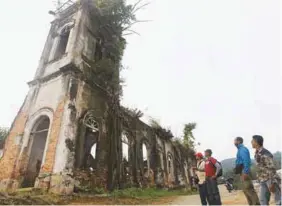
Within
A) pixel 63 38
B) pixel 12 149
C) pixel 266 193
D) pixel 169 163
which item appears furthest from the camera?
pixel 169 163

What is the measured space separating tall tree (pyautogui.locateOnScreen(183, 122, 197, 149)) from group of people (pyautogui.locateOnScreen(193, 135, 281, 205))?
1704cm

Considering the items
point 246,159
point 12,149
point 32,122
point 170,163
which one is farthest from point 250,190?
point 170,163

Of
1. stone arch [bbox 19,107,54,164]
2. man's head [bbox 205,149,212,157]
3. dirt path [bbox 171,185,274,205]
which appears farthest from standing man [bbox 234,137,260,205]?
stone arch [bbox 19,107,54,164]

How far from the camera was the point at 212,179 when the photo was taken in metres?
5.29

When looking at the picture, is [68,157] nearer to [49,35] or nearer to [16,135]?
[16,135]

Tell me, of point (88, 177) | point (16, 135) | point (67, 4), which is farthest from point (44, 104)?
point (67, 4)

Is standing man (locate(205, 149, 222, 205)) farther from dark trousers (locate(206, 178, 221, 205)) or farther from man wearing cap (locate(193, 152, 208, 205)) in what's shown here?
man wearing cap (locate(193, 152, 208, 205))

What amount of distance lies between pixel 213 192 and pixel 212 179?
0.87ft

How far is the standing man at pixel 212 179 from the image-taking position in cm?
519

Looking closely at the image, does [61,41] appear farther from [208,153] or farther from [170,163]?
[208,153]

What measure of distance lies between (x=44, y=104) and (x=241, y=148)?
29.0 feet

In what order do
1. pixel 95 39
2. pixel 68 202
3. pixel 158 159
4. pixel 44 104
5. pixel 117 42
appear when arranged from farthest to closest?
1. pixel 158 159
2. pixel 117 42
3. pixel 95 39
4. pixel 44 104
5. pixel 68 202

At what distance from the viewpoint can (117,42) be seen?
14992 mm

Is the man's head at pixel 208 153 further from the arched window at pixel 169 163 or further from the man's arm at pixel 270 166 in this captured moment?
the arched window at pixel 169 163
